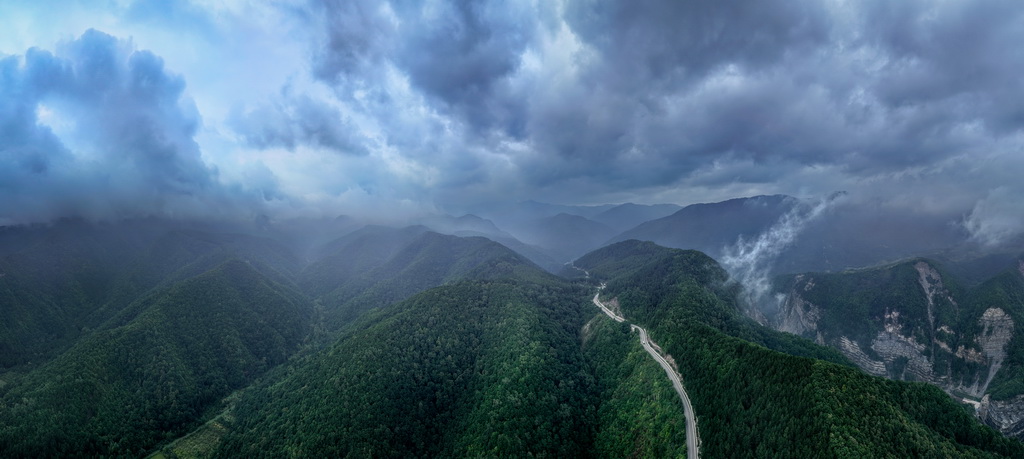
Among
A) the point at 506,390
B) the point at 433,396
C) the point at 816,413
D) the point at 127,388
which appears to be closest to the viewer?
the point at 816,413

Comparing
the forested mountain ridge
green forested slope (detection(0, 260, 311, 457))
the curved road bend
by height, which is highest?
the forested mountain ridge

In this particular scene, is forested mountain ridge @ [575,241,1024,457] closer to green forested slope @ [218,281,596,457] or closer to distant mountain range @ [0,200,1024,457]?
distant mountain range @ [0,200,1024,457]

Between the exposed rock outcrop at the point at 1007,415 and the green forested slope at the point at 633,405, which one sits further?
the exposed rock outcrop at the point at 1007,415

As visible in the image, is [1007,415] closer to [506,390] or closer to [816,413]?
[816,413]

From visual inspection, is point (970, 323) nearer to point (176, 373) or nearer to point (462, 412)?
point (462, 412)

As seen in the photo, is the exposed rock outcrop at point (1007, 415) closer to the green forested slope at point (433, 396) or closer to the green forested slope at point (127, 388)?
the green forested slope at point (433, 396)

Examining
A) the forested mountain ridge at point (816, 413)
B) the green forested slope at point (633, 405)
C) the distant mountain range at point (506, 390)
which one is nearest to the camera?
the forested mountain ridge at point (816, 413)

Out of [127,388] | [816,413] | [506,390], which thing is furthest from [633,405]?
[127,388]

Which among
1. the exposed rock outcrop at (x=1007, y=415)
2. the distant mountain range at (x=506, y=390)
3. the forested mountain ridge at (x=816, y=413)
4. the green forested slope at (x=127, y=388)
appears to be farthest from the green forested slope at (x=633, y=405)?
the green forested slope at (x=127, y=388)

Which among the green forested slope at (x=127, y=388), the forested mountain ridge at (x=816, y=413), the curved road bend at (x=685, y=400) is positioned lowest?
the green forested slope at (x=127, y=388)

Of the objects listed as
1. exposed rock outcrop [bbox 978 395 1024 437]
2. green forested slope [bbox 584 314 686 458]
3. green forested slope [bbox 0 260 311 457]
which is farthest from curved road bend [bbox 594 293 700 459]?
green forested slope [bbox 0 260 311 457]
